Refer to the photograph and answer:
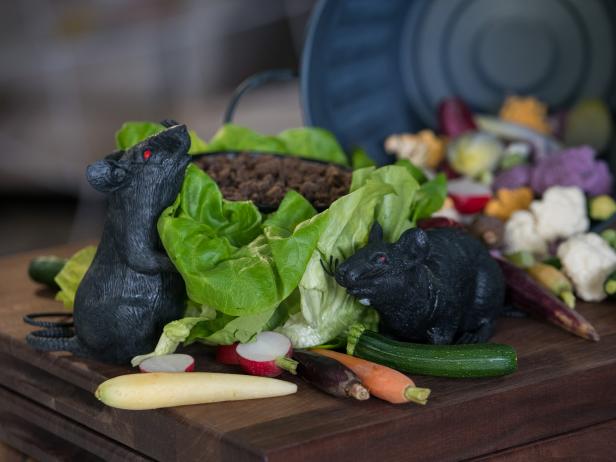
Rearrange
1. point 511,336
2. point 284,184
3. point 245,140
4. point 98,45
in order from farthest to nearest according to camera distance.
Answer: point 98,45 → point 245,140 → point 284,184 → point 511,336

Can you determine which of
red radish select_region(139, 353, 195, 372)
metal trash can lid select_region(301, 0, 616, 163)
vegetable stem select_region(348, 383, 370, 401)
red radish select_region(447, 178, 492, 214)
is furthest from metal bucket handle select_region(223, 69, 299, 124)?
vegetable stem select_region(348, 383, 370, 401)

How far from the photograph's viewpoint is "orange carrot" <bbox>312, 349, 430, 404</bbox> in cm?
148

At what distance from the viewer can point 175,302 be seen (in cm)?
168

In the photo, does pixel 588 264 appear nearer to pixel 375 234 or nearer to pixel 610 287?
pixel 610 287

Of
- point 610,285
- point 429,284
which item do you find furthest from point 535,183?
point 429,284

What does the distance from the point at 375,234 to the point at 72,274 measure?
Result: 58 cm

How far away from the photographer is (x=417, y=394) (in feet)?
4.82

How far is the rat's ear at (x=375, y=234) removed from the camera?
66.6 inches

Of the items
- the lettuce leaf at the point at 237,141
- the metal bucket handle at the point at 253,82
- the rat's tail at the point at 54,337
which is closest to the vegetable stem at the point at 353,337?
the rat's tail at the point at 54,337

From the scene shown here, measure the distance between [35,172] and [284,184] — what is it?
9.42 feet

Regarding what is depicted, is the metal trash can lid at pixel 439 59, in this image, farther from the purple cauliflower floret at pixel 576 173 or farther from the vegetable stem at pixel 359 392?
the vegetable stem at pixel 359 392

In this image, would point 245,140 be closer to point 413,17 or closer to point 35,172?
point 413,17

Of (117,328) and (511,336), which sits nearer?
(117,328)

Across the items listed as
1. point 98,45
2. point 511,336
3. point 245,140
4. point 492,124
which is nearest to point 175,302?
point 511,336
